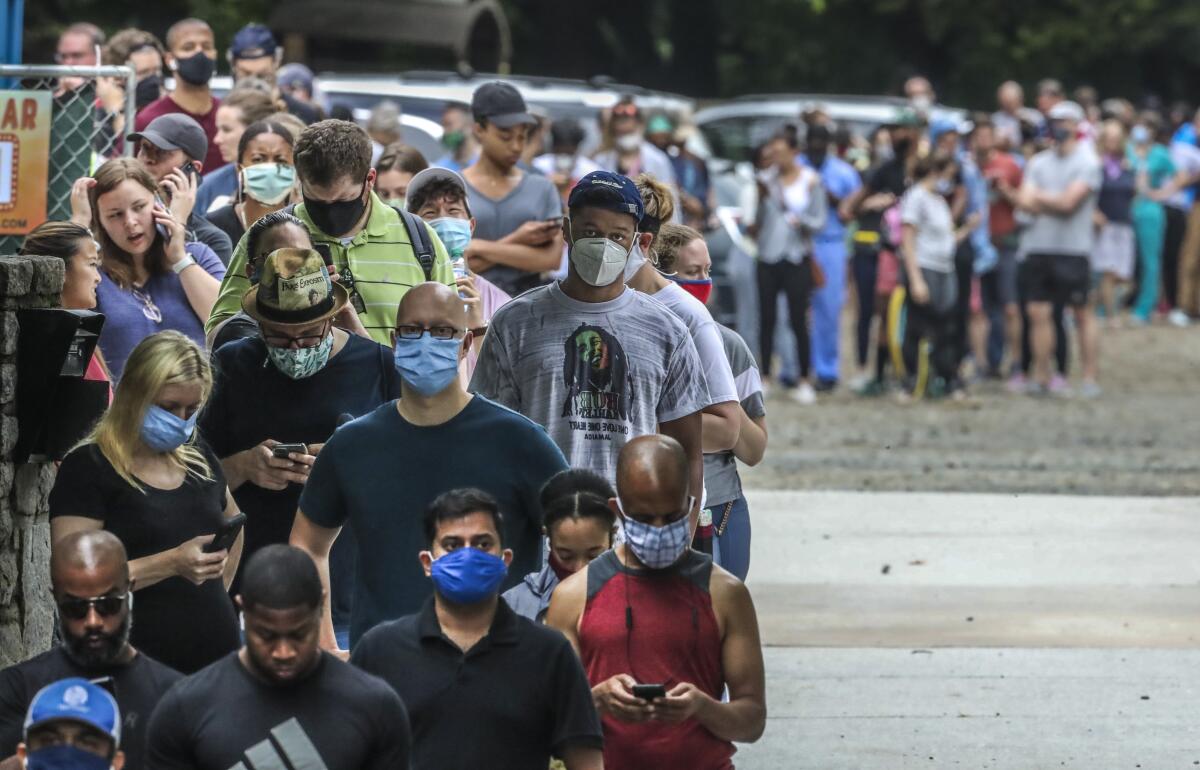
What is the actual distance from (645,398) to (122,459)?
1.44 meters

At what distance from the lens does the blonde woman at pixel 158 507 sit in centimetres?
552

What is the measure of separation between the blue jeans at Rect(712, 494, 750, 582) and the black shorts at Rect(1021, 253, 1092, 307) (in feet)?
33.7

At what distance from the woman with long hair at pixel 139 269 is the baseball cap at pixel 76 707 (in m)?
3.15

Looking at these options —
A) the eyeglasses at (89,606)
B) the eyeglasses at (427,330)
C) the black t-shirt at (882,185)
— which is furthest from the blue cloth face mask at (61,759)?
the black t-shirt at (882,185)

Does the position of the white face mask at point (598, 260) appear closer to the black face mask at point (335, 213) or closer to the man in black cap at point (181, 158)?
the black face mask at point (335, 213)

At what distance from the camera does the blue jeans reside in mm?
7000

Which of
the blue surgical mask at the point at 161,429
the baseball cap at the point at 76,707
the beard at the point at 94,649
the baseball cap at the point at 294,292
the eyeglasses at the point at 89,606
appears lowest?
the baseball cap at the point at 76,707

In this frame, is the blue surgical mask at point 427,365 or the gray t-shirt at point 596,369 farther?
the gray t-shirt at point 596,369

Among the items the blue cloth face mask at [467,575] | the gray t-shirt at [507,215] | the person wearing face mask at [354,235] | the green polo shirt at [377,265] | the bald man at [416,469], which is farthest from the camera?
the gray t-shirt at [507,215]

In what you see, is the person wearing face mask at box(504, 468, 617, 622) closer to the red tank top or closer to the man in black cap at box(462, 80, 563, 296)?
the red tank top

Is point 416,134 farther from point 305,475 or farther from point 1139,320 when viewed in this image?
point 1139,320

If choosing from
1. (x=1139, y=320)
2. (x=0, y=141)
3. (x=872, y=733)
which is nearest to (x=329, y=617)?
(x=872, y=733)

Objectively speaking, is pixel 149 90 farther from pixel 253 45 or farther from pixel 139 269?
pixel 139 269

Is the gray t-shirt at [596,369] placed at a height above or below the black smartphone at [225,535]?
above
